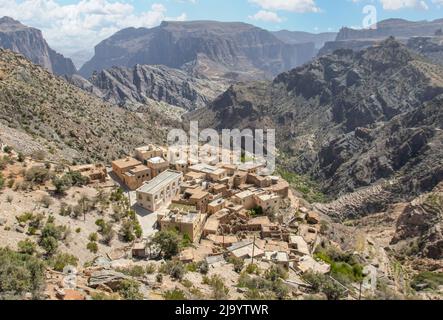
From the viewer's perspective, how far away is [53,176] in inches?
1363

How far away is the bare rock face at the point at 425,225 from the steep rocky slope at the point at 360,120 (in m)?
23.2

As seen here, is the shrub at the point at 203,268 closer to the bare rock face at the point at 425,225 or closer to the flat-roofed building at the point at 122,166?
the flat-roofed building at the point at 122,166

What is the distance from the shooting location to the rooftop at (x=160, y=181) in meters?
39.6

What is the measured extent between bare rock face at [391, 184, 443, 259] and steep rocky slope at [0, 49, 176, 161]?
4041 cm

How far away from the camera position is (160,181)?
42.0 m

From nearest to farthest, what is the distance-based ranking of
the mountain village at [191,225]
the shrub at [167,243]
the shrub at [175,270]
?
the mountain village at [191,225]
the shrub at [175,270]
the shrub at [167,243]

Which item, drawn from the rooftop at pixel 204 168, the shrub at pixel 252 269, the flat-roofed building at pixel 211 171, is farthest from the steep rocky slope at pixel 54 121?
the shrub at pixel 252 269

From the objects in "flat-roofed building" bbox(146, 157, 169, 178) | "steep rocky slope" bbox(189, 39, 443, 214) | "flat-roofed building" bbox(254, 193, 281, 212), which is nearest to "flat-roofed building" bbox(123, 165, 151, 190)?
"flat-roofed building" bbox(146, 157, 169, 178)

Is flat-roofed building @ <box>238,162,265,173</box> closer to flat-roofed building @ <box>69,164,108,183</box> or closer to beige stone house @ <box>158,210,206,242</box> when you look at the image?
beige stone house @ <box>158,210,206,242</box>

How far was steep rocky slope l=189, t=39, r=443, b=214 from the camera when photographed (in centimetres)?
10075

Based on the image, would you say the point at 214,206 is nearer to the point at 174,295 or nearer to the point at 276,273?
the point at 276,273

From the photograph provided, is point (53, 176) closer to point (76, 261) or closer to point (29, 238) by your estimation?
point (29, 238)

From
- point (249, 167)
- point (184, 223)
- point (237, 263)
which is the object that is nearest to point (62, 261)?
point (237, 263)

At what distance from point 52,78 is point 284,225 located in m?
54.3
